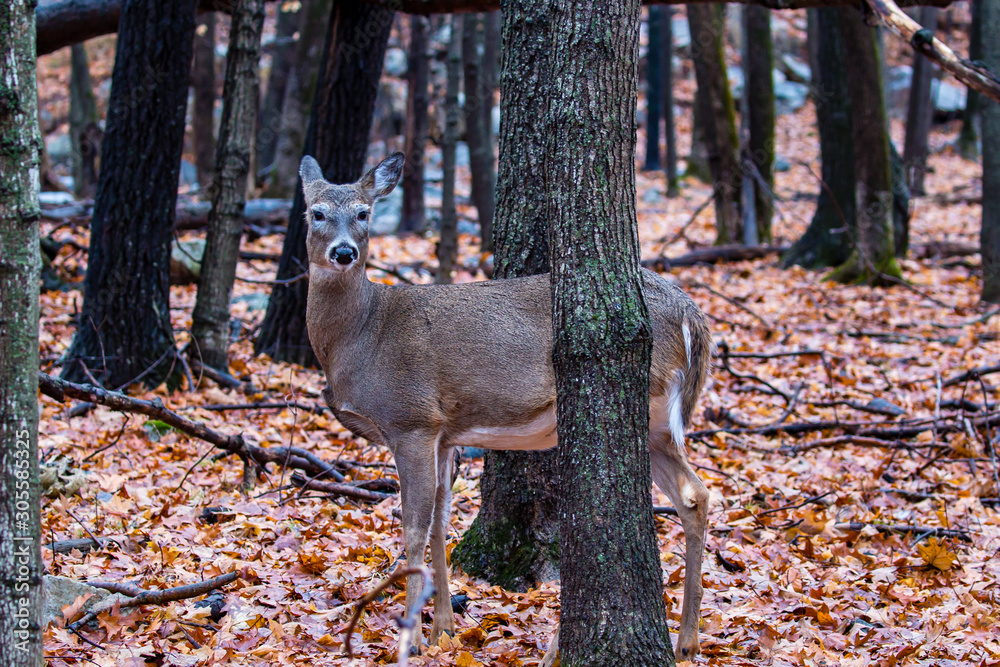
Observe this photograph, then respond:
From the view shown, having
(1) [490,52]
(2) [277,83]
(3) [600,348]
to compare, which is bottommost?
(3) [600,348]

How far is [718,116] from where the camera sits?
1614 cm

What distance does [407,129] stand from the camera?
671 inches

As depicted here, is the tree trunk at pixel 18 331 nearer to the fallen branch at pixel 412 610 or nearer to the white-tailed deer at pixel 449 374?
the fallen branch at pixel 412 610

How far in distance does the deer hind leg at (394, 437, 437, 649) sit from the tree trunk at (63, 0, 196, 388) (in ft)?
14.4

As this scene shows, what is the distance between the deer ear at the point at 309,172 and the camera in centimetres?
520

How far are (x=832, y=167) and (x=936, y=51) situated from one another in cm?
906

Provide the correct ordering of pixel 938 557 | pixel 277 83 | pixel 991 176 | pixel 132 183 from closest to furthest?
pixel 938 557, pixel 132 183, pixel 991 176, pixel 277 83

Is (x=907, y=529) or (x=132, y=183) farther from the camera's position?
(x=132, y=183)

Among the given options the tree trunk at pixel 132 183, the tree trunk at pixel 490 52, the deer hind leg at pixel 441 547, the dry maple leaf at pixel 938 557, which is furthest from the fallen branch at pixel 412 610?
the tree trunk at pixel 490 52

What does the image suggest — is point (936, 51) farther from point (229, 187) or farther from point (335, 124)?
point (229, 187)

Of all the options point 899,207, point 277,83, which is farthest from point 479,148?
point 277,83

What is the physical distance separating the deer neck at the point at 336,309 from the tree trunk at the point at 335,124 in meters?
4.26

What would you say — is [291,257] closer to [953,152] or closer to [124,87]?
[124,87]

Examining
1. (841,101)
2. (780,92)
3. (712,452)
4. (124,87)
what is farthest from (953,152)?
(124,87)
